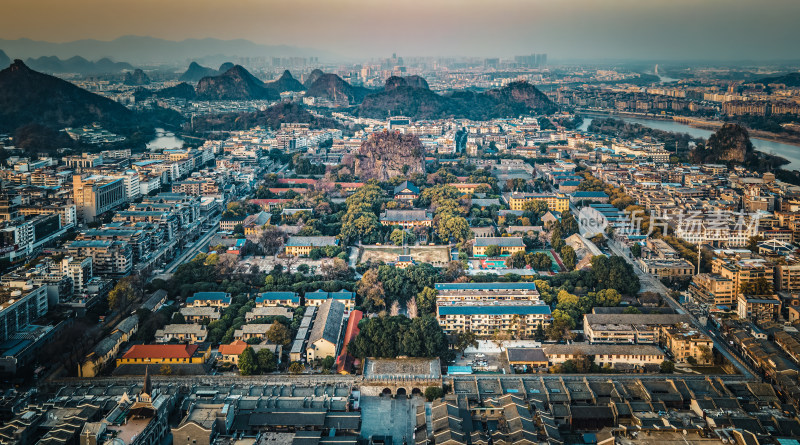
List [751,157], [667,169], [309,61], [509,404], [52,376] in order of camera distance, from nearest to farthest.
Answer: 1. [509,404]
2. [52,376]
3. [667,169]
4. [751,157]
5. [309,61]

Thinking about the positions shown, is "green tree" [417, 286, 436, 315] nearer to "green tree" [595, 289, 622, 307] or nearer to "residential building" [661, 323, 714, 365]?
"green tree" [595, 289, 622, 307]

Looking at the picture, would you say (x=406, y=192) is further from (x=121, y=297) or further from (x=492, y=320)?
(x=121, y=297)

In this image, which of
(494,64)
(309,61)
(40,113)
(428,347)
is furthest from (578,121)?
(309,61)

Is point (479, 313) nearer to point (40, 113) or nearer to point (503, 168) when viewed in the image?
point (503, 168)

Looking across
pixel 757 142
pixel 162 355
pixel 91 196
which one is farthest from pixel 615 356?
pixel 757 142

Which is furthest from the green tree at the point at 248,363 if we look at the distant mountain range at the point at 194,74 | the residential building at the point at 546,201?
the distant mountain range at the point at 194,74
